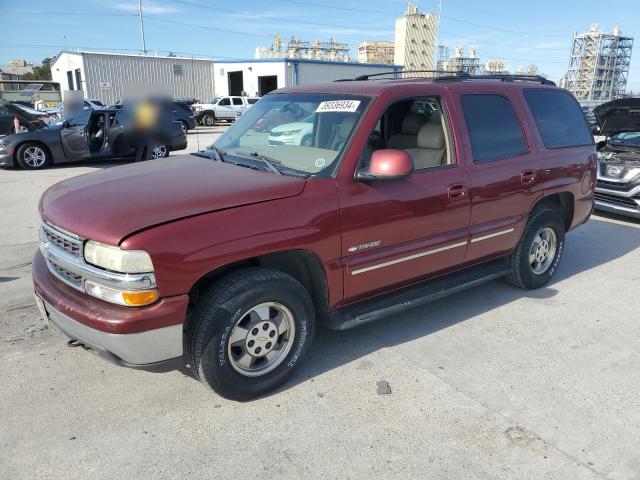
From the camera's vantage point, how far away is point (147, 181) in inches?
125

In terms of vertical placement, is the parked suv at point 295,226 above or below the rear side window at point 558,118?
below

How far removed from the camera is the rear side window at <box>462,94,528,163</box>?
3.99m

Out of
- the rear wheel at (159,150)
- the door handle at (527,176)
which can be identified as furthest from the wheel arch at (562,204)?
the rear wheel at (159,150)

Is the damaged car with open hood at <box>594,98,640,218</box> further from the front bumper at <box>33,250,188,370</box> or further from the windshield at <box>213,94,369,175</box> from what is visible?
the front bumper at <box>33,250,188,370</box>

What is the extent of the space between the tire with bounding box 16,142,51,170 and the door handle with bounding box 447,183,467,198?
11.4m

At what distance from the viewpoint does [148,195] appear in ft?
9.46

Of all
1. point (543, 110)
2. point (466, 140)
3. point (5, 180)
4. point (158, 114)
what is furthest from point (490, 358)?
point (5, 180)

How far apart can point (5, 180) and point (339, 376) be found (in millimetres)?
10183

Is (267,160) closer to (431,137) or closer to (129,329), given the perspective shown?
(431,137)

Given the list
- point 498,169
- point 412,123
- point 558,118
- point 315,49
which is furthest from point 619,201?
point 315,49

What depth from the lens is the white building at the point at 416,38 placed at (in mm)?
62434

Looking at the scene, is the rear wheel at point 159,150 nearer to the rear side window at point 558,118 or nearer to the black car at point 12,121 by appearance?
the black car at point 12,121

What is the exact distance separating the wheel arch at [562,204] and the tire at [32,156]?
1159 cm

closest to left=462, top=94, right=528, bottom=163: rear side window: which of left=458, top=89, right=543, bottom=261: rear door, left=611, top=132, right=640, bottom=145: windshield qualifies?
left=458, top=89, right=543, bottom=261: rear door
